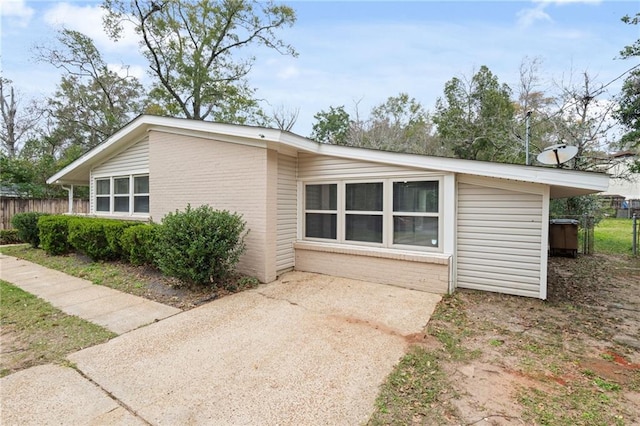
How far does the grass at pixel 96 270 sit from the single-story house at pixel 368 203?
5.78 feet

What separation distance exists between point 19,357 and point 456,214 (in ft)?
20.9

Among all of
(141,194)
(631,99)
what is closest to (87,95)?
(141,194)

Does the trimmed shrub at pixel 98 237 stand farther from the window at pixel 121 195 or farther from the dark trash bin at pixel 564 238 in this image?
the dark trash bin at pixel 564 238

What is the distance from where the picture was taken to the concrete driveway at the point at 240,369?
246 cm

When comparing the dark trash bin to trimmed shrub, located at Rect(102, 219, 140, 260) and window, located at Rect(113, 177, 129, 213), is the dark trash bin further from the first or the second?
window, located at Rect(113, 177, 129, 213)

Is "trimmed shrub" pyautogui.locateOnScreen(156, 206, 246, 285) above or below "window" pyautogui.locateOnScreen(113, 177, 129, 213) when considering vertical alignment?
below

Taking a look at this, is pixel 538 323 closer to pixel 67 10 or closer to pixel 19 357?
pixel 19 357

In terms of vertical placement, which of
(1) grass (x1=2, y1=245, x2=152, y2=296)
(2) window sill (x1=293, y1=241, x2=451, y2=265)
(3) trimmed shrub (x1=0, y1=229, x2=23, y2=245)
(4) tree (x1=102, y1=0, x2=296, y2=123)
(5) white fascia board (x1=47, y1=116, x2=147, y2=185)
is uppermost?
(4) tree (x1=102, y1=0, x2=296, y2=123)

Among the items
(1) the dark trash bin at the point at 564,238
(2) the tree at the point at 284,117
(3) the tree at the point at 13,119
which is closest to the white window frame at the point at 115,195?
(1) the dark trash bin at the point at 564,238

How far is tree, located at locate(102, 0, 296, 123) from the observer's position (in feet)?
60.8

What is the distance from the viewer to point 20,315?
4.53m

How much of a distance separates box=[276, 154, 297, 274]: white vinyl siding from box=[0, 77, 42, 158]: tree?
2688 centimetres

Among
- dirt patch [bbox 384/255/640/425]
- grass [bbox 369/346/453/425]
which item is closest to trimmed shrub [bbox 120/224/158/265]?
grass [bbox 369/346/453/425]

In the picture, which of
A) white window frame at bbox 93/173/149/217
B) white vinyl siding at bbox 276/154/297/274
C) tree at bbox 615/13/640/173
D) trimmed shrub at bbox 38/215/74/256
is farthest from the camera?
tree at bbox 615/13/640/173
